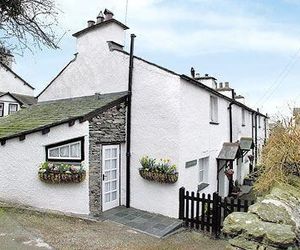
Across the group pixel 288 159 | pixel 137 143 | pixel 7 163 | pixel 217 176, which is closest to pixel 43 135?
pixel 7 163

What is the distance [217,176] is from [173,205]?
484 centimetres

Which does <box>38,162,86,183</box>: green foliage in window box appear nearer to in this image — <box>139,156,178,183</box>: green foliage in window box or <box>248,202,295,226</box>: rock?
<box>139,156,178,183</box>: green foliage in window box

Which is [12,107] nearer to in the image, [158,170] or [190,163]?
[158,170]

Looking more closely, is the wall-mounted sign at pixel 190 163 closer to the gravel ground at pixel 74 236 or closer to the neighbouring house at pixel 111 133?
the neighbouring house at pixel 111 133

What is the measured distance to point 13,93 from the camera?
2897cm

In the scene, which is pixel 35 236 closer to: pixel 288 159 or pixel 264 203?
pixel 264 203

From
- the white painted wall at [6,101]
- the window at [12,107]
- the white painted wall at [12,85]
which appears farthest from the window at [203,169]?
the white painted wall at [12,85]

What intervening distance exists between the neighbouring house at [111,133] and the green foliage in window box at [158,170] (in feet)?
0.79

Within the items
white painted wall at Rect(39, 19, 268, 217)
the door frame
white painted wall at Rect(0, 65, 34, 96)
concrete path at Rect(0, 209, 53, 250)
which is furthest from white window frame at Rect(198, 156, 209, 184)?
white painted wall at Rect(0, 65, 34, 96)

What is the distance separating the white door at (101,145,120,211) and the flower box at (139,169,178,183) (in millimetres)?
1057

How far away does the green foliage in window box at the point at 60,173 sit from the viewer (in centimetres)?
1014

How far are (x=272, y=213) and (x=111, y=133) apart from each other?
6749 millimetres

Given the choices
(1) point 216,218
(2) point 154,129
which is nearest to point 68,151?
(2) point 154,129

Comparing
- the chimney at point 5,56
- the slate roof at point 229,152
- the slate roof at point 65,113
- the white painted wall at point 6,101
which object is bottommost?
the slate roof at point 229,152
